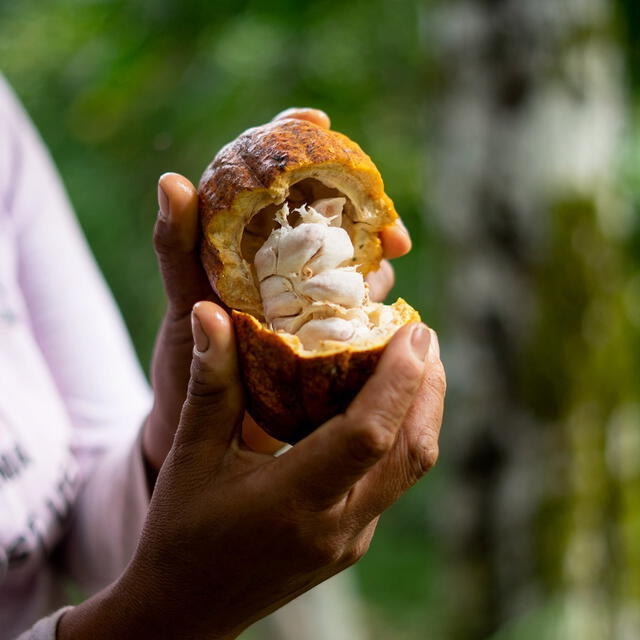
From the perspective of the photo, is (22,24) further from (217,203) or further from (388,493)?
(388,493)

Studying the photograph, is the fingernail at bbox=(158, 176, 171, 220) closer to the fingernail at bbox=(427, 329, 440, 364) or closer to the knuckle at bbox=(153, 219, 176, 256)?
the knuckle at bbox=(153, 219, 176, 256)

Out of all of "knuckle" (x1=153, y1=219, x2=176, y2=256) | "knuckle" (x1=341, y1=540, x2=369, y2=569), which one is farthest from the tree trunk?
"knuckle" (x1=153, y1=219, x2=176, y2=256)

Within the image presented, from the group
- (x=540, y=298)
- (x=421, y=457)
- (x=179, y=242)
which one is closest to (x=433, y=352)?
(x=421, y=457)

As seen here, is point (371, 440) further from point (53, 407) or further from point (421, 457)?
point (53, 407)

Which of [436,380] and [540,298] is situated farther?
[540,298]

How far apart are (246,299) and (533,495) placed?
150 centimetres

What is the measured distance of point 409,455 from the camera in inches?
39.7

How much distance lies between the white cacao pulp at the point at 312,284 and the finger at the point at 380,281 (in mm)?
224

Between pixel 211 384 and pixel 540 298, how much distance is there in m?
1.55

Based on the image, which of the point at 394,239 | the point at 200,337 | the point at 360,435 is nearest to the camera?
the point at 360,435

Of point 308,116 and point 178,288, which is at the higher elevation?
point 308,116

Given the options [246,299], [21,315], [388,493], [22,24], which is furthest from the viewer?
Result: [22,24]

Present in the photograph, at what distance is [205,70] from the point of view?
290 centimetres

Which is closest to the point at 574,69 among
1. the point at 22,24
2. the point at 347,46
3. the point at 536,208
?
the point at 536,208
